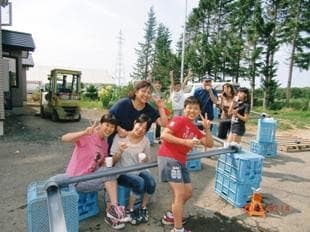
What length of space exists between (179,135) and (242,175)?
1365 millimetres

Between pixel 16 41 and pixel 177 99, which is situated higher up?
pixel 16 41

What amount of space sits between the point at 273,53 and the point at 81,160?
2632 cm

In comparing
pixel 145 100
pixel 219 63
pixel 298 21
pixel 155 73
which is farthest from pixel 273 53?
pixel 145 100

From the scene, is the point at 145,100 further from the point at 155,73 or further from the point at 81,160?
the point at 155,73

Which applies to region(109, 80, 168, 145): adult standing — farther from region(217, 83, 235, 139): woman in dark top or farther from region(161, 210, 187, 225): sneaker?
region(217, 83, 235, 139): woman in dark top

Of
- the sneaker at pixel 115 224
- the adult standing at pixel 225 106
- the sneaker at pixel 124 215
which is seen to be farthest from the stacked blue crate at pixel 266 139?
the sneaker at pixel 115 224

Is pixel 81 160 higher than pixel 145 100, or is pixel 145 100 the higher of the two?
pixel 145 100

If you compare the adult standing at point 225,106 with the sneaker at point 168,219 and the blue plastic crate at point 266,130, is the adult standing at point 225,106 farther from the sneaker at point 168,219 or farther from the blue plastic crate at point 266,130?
the sneaker at point 168,219

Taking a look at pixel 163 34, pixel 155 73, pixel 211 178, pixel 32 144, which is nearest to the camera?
pixel 211 178

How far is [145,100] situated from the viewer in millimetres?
3537

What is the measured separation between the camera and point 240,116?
222 inches

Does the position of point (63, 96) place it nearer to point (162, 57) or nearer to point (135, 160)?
point (135, 160)

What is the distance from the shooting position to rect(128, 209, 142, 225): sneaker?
345cm

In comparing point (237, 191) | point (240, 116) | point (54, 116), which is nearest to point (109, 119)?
point (237, 191)
